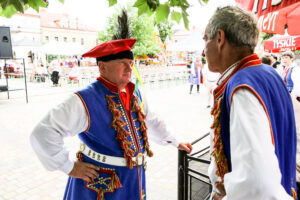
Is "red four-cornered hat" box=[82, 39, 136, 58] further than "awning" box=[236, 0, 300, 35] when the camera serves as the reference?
No

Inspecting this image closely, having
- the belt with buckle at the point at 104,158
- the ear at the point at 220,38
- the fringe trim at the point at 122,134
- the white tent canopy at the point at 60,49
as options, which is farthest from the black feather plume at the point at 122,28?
the white tent canopy at the point at 60,49

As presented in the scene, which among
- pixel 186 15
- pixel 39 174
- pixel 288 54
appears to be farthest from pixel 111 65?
pixel 288 54

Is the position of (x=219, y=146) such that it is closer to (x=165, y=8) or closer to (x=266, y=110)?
(x=266, y=110)

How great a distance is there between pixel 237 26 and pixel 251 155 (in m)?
0.57

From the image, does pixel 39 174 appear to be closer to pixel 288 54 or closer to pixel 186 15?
pixel 186 15

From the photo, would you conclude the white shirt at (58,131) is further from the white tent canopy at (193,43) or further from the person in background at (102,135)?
the white tent canopy at (193,43)

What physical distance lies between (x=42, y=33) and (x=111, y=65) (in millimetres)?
52927

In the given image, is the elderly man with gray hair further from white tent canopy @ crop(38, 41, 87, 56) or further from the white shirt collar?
white tent canopy @ crop(38, 41, 87, 56)

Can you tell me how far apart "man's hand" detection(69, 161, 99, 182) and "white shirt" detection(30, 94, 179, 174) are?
0.13 feet

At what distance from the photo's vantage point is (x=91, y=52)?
1.71 metres

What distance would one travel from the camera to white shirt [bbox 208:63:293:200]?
82cm

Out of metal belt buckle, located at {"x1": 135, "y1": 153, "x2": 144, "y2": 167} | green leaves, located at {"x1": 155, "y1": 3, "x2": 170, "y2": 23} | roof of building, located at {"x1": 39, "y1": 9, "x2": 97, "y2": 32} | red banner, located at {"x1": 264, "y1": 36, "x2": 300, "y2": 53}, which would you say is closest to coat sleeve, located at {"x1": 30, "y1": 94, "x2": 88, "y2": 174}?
metal belt buckle, located at {"x1": 135, "y1": 153, "x2": 144, "y2": 167}

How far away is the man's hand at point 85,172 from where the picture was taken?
1639 millimetres

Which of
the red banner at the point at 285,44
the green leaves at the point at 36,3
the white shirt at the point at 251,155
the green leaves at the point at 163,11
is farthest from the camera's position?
the red banner at the point at 285,44
